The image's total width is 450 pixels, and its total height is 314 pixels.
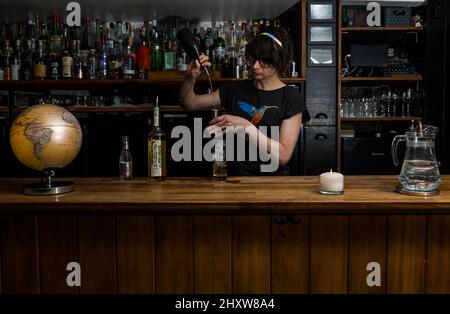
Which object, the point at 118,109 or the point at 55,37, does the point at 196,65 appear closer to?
the point at 118,109

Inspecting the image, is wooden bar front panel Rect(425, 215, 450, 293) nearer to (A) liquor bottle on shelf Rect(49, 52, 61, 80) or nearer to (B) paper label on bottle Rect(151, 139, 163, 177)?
(B) paper label on bottle Rect(151, 139, 163, 177)

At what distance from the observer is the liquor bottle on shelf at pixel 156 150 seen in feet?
5.54

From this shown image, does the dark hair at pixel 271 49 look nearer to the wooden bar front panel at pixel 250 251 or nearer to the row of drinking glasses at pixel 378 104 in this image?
the wooden bar front panel at pixel 250 251

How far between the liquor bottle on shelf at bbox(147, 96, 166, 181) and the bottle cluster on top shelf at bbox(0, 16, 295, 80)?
193cm

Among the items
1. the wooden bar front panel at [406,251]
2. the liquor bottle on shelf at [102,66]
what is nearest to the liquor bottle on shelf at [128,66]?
the liquor bottle on shelf at [102,66]

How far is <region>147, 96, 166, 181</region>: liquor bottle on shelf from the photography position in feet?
5.54

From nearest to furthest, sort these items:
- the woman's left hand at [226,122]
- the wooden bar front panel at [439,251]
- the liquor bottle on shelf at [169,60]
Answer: the wooden bar front panel at [439,251]
the woman's left hand at [226,122]
the liquor bottle on shelf at [169,60]

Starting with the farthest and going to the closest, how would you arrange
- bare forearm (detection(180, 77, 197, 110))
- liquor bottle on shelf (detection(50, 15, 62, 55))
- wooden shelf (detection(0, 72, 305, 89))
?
liquor bottle on shelf (detection(50, 15, 62, 55))
wooden shelf (detection(0, 72, 305, 89))
bare forearm (detection(180, 77, 197, 110))

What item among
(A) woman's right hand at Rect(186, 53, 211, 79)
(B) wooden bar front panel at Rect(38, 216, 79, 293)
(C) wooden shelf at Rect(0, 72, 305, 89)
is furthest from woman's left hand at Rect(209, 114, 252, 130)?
(C) wooden shelf at Rect(0, 72, 305, 89)

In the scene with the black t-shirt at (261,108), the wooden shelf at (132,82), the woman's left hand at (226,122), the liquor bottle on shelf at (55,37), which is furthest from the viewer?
the liquor bottle on shelf at (55,37)

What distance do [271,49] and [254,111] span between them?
1.03ft

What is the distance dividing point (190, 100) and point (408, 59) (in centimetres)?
256

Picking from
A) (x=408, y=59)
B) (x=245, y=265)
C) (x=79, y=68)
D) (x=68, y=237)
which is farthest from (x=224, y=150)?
(x=408, y=59)

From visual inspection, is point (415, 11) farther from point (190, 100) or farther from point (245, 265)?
point (245, 265)
